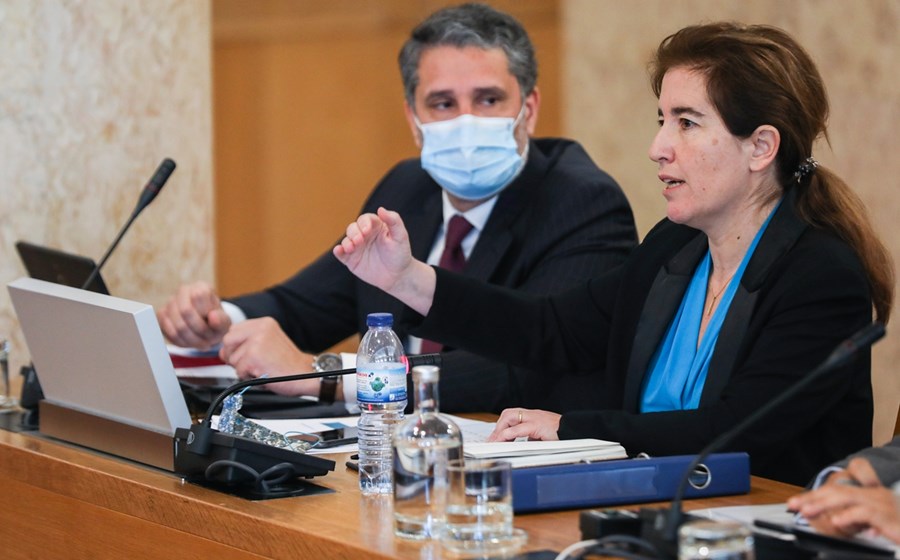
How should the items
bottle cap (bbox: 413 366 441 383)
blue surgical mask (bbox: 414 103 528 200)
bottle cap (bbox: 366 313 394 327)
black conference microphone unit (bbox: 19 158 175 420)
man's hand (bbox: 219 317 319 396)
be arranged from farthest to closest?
blue surgical mask (bbox: 414 103 528 200) → man's hand (bbox: 219 317 319 396) → black conference microphone unit (bbox: 19 158 175 420) → bottle cap (bbox: 366 313 394 327) → bottle cap (bbox: 413 366 441 383)

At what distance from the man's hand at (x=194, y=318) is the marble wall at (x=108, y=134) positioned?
0.59m

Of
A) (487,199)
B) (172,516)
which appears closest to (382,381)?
(172,516)

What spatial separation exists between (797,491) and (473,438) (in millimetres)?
664

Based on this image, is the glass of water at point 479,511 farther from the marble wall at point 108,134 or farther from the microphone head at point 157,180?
the marble wall at point 108,134

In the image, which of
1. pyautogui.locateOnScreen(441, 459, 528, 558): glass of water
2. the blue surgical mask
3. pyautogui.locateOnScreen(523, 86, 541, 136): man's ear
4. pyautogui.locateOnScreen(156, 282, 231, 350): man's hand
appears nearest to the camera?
pyautogui.locateOnScreen(441, 459, 528, 558): glass of water

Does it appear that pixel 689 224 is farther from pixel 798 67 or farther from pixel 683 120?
pixel 798 67

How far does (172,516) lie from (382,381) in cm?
40

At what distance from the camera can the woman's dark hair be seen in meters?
2.30

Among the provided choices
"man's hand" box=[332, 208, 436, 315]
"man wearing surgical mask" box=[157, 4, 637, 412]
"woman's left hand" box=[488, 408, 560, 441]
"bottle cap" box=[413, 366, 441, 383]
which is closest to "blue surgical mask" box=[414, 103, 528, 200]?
"man wearing surgical mask" box=[157, 4, 637, 412]

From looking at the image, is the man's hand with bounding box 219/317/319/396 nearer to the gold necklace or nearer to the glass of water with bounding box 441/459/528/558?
the gold necklace

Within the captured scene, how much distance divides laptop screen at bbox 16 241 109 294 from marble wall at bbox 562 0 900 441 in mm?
2084

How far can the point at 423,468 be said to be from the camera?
170 cm

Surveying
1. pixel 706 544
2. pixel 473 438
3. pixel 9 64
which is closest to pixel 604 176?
pixel 473 438

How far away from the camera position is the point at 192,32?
3.80 meters
